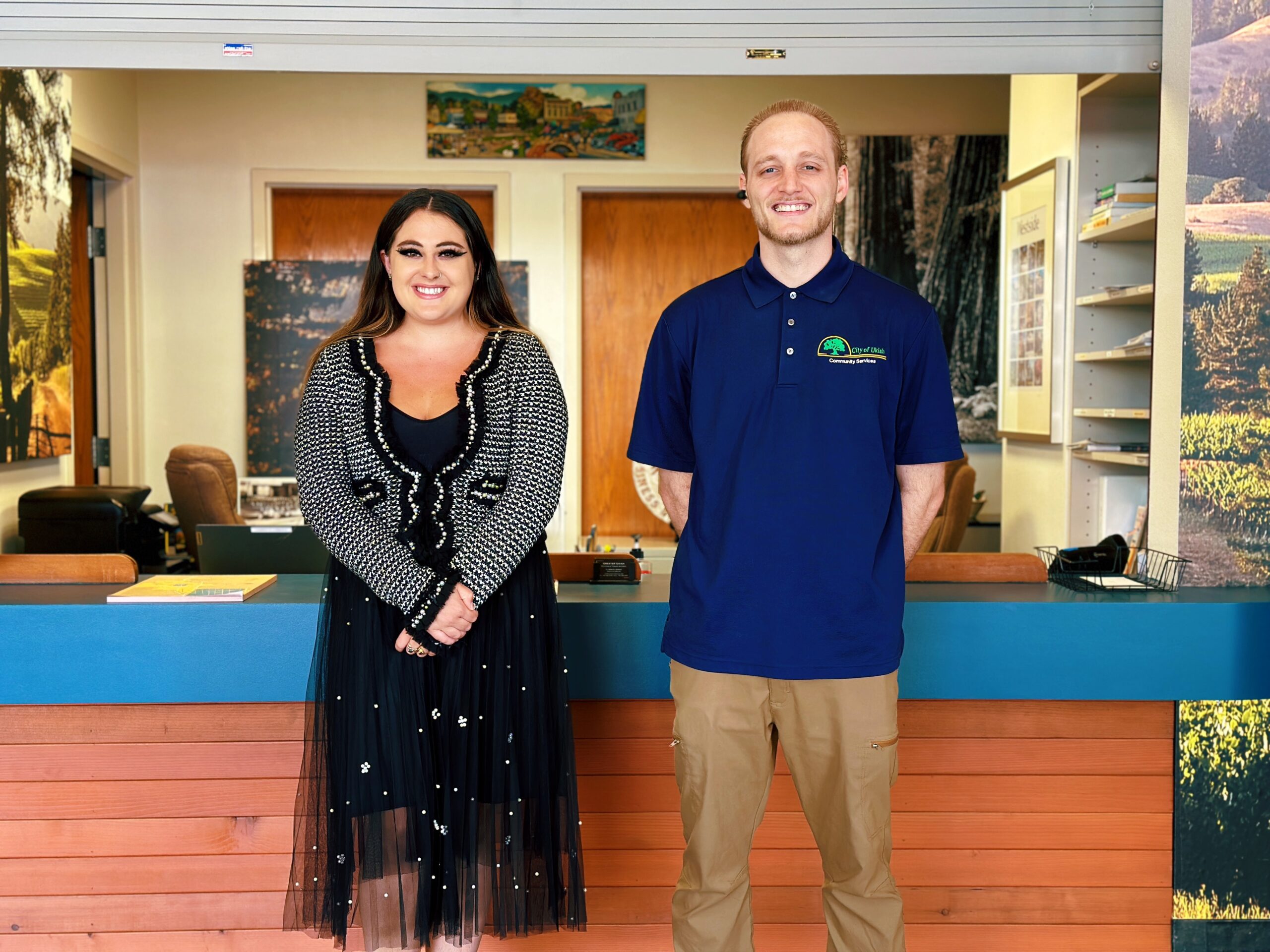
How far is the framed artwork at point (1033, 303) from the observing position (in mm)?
3838

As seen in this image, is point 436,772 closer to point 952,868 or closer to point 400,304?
point 400,304

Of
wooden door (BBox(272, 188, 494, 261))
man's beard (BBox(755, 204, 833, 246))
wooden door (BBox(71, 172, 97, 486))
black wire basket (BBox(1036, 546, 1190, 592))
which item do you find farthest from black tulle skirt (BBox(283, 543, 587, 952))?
wooden door (BBox(272, 188, 494, 261))

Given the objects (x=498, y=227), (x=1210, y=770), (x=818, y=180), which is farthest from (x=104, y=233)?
(x=1210, y=770)

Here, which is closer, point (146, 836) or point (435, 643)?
point (435, 643)

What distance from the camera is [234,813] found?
2221 mm

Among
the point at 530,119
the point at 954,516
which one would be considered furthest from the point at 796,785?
the point at 530,119

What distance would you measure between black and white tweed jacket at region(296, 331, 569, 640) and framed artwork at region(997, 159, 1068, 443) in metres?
2.53

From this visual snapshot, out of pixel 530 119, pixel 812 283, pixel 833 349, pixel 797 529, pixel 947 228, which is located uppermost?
pixel 530 119

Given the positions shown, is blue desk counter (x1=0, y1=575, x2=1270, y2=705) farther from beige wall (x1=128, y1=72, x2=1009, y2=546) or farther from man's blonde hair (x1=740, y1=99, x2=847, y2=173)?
beige wall (x1=128, y1=72, x2=1009, y2=546)

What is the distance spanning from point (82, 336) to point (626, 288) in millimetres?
2634

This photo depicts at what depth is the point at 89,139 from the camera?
495 cm

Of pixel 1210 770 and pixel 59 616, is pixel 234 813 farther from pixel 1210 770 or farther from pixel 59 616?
pixel 1210 770

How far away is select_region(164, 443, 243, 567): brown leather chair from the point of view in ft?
13.0

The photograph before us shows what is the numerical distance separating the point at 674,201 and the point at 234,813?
171 inches
